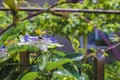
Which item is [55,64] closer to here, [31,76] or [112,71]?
[31,76]

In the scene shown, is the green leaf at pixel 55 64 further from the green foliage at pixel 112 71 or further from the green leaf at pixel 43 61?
the green foliage at pixel 112 71

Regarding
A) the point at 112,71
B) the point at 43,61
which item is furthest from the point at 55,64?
the point at 112,71

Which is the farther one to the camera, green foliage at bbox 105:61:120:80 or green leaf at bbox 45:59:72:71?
green foliage at bbox 105:61:120:80

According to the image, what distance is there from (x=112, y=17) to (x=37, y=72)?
143 inches

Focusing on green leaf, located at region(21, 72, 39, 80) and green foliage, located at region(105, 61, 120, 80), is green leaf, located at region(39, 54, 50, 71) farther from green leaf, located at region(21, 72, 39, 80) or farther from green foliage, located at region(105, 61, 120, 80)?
green foliage, located at region(105, 61, 120, 80)

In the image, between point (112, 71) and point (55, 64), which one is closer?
point (55, 64)

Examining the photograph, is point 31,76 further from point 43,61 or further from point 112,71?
point 112,71

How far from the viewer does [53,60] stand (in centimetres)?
57

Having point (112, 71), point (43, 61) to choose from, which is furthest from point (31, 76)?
point (112, 71)

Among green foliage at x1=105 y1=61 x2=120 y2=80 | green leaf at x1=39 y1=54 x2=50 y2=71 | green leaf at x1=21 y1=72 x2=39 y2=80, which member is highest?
green leaf at x1=39 y1=54 x2=50 y2=71

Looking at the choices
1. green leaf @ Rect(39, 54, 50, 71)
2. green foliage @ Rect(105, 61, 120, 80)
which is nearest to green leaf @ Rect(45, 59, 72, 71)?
green leaf @ Rect(39, 54, 50, 71)

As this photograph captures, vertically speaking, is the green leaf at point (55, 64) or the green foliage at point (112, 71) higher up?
the green leaf at point (55, 64)

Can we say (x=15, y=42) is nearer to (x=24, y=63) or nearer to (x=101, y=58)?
(x=24, y=63)

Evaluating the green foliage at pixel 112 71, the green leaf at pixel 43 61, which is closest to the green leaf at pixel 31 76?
the green leaf at pixel 43 61
